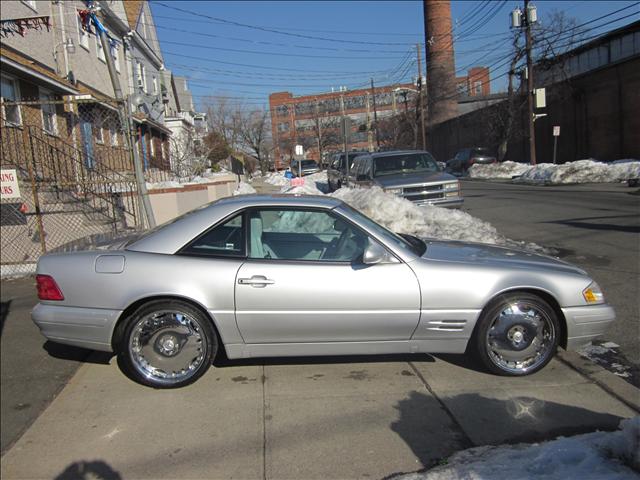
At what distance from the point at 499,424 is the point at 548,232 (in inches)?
307

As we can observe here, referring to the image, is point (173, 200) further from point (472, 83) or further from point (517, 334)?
point (472, 83)

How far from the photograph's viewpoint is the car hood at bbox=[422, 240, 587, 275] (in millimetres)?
4176

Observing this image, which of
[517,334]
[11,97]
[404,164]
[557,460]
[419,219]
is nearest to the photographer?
[557,460]

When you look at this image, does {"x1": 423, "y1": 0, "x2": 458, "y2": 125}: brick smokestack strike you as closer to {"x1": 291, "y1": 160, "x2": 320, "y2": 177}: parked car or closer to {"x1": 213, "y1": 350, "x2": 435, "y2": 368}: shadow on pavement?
{"x1": 291, "y1": 160, "x2": 320, "y2": 177}: parked car

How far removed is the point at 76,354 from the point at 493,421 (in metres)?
3.57

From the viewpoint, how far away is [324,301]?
3.96 m

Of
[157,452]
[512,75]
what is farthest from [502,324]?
[512,75]

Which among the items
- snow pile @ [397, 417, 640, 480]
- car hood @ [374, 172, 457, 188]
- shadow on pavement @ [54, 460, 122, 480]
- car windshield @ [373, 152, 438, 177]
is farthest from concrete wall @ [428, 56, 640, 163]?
shadow on pavement @ [54, 460, 122, 480]

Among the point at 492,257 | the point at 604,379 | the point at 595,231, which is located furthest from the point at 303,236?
the point at 595,231

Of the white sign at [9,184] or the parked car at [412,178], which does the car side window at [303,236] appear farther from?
the parked car at [412,178]

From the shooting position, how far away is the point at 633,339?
4828mm

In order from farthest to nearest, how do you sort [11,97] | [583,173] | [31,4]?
[583,173] < [31,4] < [11,97]

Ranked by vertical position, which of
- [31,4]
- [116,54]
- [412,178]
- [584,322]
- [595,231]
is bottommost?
[595,231]

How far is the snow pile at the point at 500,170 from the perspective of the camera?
33.0 m
